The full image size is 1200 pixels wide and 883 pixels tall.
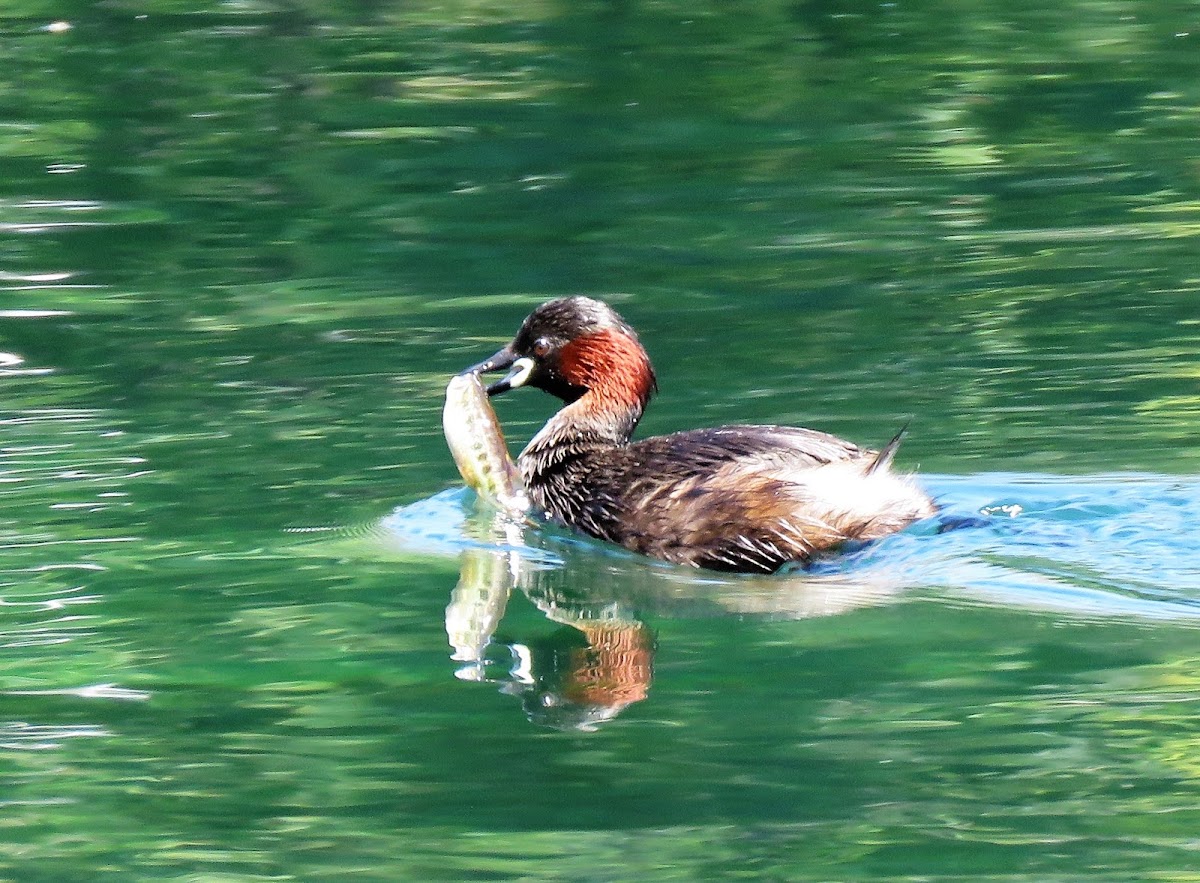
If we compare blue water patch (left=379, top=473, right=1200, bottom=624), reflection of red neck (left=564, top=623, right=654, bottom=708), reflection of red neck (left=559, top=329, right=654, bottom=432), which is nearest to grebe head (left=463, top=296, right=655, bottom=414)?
reflection of red neck (left=559, top=329, right=654, bottom=432)

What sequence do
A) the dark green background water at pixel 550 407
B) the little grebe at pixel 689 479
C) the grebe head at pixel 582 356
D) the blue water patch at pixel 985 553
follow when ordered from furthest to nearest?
1. the grebe head at pixel 582 356
2. the little grebe at pixel 689 479
3. the blue water patch at pixel 985 553
4. the dark green background water at pixel 550 407

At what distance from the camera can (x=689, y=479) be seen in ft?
24.5

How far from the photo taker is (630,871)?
487cm

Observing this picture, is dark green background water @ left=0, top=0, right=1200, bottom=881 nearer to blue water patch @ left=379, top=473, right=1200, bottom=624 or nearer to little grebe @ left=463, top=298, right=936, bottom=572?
blue water patch @ left=379, top=473, right=1200, bottom=624

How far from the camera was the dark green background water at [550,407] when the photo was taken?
5234 millimetres

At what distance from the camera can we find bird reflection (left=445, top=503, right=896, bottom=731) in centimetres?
611

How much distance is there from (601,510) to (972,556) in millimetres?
1369

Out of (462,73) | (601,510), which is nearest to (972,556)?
(601,510)

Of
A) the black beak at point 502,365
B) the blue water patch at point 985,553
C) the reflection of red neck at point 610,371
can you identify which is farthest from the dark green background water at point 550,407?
the reflection of red neck at point 610,371

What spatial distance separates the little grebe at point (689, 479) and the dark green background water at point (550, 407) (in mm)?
176

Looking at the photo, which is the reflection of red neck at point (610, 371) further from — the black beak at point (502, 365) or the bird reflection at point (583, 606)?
the bird reflection at point (583, 606)

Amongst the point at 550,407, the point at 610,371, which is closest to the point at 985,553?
the point at 610,371

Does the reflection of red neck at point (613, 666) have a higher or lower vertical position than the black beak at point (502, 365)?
lower

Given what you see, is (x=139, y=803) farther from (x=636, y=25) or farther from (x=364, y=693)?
(x=636, y=25)
